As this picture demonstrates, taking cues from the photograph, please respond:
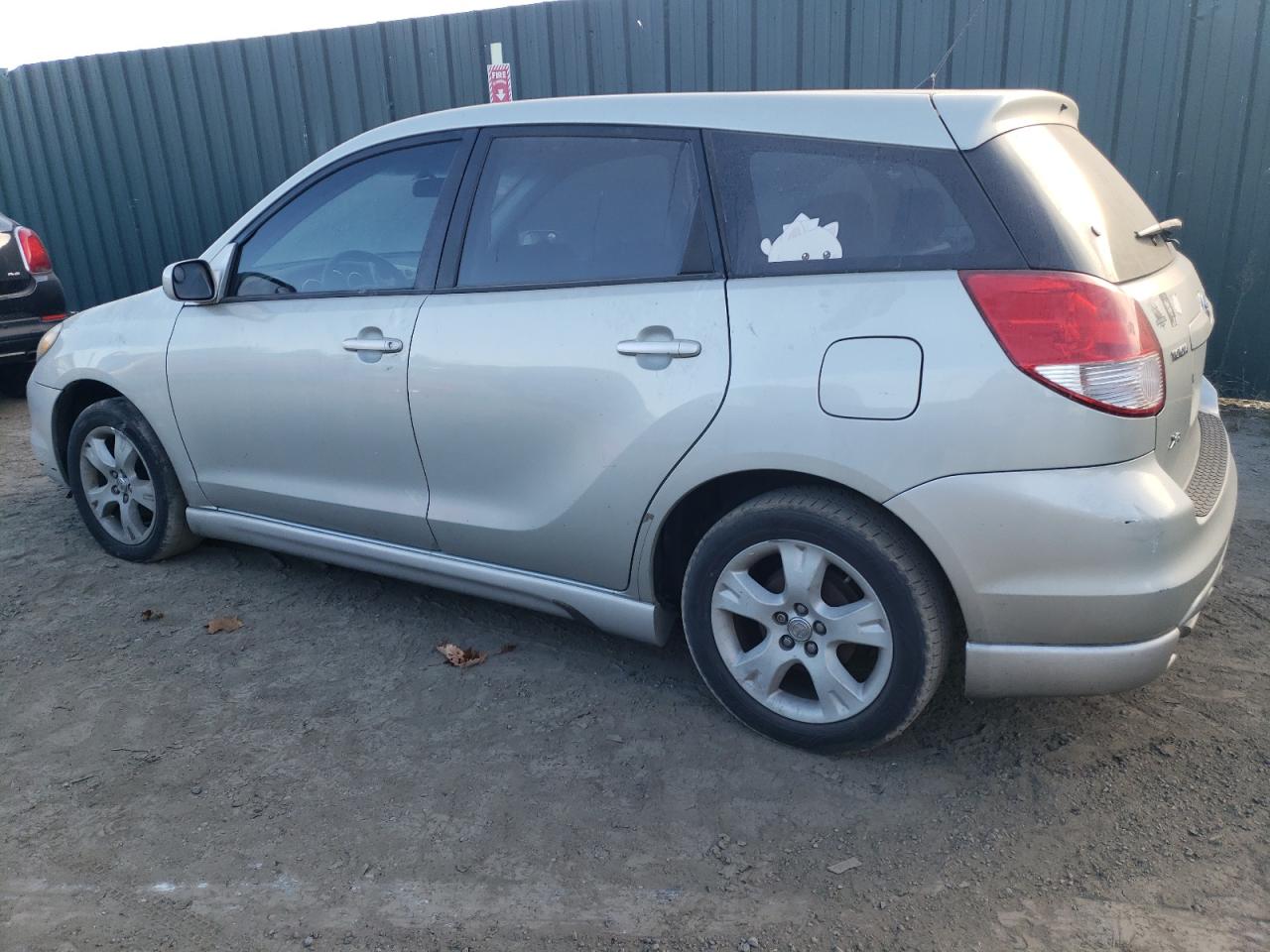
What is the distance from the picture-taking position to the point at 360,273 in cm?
354

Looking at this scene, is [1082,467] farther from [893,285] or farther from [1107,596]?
[893,285]

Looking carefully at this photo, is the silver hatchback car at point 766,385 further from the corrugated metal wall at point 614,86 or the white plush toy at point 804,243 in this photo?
the corrugated metal wall at point 614,86

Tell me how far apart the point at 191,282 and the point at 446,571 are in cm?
145

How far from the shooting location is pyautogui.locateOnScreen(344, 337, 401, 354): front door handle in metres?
3.28

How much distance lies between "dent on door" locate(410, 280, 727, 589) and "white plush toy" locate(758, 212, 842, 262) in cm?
18

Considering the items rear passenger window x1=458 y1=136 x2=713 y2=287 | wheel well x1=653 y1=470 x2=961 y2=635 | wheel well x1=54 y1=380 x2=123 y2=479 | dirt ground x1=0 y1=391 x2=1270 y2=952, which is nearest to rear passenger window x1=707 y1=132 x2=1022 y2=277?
rear passenger window x1=458 y1=136 x2=713 y2=287

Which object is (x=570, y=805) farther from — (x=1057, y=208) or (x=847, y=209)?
(x=1057, y=208)

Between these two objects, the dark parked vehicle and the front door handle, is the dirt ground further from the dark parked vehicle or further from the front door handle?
the dark parked vehicle

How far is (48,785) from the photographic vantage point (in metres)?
2.84

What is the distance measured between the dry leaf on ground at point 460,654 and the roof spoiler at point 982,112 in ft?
7.12

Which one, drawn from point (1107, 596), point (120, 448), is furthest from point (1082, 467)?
point (120, 448)

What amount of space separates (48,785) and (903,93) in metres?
2.95

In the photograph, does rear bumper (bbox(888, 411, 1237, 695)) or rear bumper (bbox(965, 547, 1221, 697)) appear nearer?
rear bumper (bbox(888, 411, 1237, 695))

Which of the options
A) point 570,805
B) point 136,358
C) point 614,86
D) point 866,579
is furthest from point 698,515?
point 614,86
